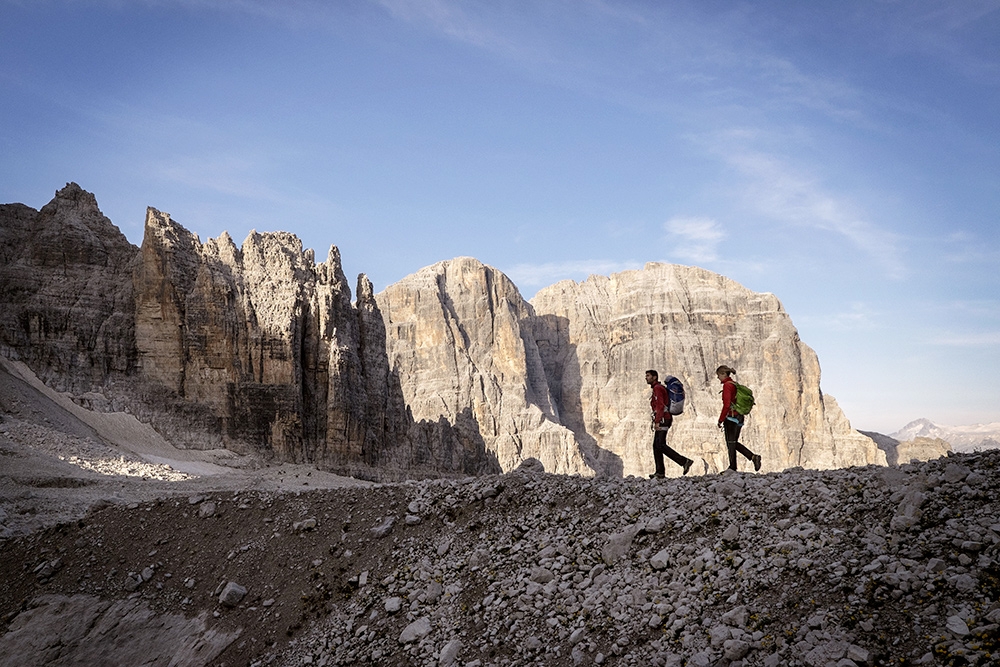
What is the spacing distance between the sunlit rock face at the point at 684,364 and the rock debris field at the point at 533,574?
93207 mm

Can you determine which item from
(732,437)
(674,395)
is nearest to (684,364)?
(732,437)

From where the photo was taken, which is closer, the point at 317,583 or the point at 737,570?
the point at 737,570

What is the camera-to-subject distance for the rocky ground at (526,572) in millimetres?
6598

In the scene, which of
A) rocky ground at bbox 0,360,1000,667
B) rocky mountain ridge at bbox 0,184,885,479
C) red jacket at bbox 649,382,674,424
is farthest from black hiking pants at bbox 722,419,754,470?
rocky mountain ridge at bbox 0,184,885,479

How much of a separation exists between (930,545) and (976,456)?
7.23ft

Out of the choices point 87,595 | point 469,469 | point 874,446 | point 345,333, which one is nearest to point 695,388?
point 874,446

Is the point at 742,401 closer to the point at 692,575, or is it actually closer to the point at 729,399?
the point at 729,399

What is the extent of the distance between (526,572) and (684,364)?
111m

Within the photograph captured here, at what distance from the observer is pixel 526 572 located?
9195 mm

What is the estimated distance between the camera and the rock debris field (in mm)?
6586

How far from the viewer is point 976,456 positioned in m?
8.40

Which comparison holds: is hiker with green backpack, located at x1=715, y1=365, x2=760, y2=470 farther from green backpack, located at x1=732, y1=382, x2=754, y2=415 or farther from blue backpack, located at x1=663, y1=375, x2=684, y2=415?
blue backpack, located at x1=663, y1=375, x2=684, y2=415

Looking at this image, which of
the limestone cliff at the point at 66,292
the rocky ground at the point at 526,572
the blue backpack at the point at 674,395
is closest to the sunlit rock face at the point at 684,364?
the limestone cliff at the point at 66,292

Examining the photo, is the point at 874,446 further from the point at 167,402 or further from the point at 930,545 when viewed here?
the point at 930,545
